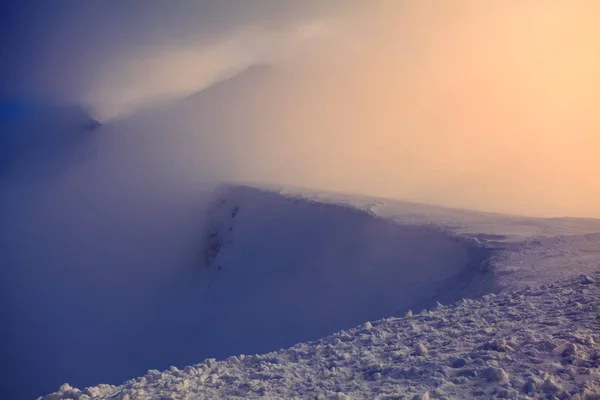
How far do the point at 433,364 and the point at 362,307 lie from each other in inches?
232

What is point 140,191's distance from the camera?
73.3 ft

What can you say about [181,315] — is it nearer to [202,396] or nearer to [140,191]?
[140,191]

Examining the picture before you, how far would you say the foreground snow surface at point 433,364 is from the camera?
3.50 metres

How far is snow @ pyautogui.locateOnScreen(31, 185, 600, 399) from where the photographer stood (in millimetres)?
3906

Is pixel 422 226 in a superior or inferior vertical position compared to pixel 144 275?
superior

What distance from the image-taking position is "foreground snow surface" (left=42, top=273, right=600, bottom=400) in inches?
138

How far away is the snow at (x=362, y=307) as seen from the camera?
3.91 meters

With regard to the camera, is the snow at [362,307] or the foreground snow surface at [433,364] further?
the snow at [362,307]

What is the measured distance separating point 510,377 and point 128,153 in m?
25.5

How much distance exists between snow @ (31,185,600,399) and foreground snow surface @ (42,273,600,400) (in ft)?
0.06

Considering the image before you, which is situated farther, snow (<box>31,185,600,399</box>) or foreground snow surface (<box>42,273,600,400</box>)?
snow (<box>31,185,600,399</box>)

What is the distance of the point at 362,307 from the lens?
32.2 feet

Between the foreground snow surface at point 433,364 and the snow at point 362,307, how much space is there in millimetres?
17

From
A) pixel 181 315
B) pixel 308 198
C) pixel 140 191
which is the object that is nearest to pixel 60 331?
pixel 181 315
